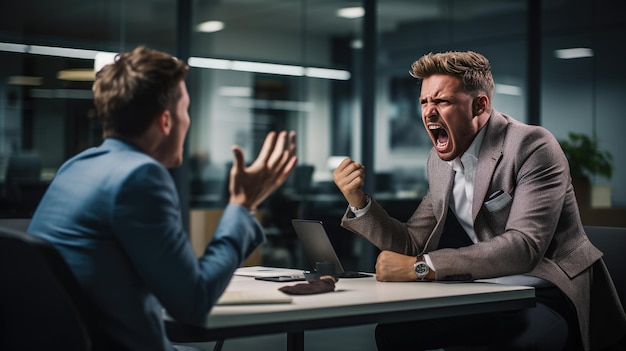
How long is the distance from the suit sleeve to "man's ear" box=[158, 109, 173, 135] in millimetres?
173

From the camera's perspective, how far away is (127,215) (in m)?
1.82

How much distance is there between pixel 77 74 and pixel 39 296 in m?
5.32

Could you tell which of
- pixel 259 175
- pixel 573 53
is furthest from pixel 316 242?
pixel 573 53

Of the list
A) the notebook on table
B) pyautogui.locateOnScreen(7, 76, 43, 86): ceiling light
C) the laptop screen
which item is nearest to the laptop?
the laptop screen

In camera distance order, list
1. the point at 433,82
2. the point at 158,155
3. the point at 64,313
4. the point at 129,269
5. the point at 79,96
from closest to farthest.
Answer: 1. the point at 64,313
2. the point at 129,269
3. the point at 158,155
4. the point at 433,82
5. the point at 79,96

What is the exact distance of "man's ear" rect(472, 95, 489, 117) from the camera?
10.4 ft

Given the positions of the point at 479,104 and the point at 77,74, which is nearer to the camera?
the point at 479,104

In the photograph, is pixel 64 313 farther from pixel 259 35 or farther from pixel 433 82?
pixel 259 35

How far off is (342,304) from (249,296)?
0.77ft

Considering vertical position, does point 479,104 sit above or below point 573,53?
below

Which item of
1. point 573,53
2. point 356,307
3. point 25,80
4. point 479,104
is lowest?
point 356,307

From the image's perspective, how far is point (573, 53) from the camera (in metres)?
7.28

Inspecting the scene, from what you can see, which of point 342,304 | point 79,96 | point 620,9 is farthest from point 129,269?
point 620,9

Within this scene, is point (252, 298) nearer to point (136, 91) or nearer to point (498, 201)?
point (136, 91)
